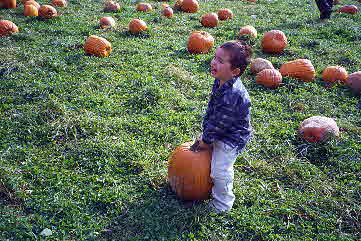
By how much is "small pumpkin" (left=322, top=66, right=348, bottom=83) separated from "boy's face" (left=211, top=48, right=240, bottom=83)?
13.8 ft

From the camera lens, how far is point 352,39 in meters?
9.73

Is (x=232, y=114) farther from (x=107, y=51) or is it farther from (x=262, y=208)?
(x=107, y=51)

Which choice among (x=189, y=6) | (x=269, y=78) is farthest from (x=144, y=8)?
(x=269, y=78)

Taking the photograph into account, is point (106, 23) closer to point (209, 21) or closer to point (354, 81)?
point (209, 21)

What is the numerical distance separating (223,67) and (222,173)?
1.19m

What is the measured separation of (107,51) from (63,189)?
14.7 ft

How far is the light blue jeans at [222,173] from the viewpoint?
398 centimetres

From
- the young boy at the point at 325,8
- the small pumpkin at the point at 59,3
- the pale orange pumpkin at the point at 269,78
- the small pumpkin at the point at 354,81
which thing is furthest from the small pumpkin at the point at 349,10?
the small pumpkin at the point at 59,3

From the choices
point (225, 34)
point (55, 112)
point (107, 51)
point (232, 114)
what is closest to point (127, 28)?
point (107, 51)

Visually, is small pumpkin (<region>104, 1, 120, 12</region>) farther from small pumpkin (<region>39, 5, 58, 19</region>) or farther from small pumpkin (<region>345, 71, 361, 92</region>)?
small pumpkin (<region>345, 71, 361, 92</region>)

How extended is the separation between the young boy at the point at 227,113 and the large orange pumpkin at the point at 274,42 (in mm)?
4957

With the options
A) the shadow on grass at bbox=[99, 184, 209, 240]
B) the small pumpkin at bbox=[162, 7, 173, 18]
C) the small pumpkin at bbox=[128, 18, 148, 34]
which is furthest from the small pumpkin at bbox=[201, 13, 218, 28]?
the shadow on grass at bbox=[99, 184, 209, 240]

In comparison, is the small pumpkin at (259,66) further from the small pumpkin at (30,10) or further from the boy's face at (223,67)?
the small pumpkin at (30,10)

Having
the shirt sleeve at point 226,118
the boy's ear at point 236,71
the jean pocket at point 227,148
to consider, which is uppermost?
the boy's ear at point 236,71
